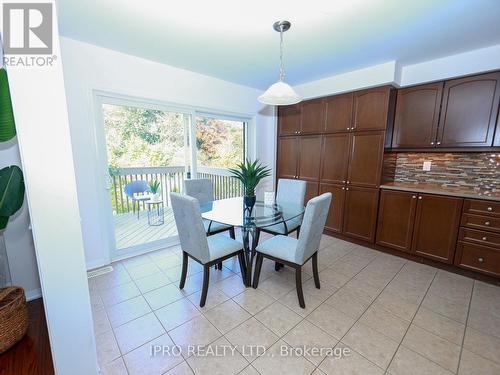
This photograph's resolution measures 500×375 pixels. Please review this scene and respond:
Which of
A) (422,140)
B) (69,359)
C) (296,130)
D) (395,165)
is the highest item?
(296,130)

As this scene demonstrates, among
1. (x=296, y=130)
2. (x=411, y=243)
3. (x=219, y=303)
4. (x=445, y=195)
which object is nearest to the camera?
(x=219, y=303)

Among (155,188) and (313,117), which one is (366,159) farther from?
(155,188)

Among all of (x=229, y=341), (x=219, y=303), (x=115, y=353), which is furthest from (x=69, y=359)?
(x=219, y=303)

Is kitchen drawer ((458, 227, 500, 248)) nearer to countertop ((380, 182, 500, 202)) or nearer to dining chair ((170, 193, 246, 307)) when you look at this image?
countertop ((380, 182, 500, 202))

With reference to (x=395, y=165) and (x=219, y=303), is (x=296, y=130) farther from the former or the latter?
(x=219, y=303)

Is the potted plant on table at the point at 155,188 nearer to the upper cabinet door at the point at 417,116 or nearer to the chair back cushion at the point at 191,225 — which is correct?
the chair back cushion at the point at 191,225

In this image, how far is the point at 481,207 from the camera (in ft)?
7.40

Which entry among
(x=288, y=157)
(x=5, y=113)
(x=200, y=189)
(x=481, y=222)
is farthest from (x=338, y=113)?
(x=5, y=113)

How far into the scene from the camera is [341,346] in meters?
1.54

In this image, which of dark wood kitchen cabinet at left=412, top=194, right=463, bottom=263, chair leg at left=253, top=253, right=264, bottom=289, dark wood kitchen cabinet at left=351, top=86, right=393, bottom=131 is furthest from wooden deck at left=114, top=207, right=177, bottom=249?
dark wood kitchen cabinet at left=412, top=194, right=463, bottom=263

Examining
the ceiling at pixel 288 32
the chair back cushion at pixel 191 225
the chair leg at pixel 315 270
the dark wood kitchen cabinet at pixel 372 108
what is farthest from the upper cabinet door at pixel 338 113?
the chair back cushion at pixel 191 225

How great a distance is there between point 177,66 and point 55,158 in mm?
2286

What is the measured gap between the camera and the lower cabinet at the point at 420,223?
246 centimetres

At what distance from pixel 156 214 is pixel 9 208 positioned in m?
2.41
